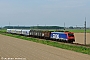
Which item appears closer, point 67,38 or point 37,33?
point 67,38

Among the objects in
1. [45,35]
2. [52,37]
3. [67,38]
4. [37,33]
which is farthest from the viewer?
[37,33]

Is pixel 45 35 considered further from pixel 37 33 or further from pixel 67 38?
pixel 67 38

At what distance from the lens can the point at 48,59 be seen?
74.2 ft

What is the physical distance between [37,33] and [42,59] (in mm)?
47984

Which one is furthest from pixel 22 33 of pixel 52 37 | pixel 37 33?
pixel 52 37

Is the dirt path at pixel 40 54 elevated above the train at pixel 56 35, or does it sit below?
below

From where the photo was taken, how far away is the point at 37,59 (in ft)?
74.1

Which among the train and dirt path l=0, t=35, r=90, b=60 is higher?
the train

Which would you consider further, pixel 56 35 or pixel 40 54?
pixel 56 35

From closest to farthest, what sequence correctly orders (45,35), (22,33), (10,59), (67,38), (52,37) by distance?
(10,59) → (67,38) → (52,37) → (45,35) → (22,33)

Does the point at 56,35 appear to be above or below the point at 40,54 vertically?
above

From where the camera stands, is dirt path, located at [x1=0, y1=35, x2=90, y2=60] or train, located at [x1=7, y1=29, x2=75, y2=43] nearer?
dirt path, located at [x1=0, y1=35, x2=90, y2=60]

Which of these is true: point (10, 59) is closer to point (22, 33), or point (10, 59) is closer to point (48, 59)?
point (48, 59)

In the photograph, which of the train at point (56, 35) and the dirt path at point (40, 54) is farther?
the train at point (56, 35)
